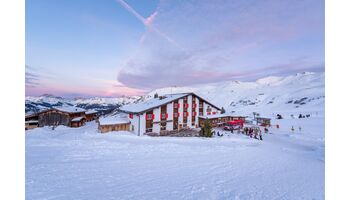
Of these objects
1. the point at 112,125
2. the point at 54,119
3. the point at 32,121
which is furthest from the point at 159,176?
the point at 32,121

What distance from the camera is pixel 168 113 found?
25.3m

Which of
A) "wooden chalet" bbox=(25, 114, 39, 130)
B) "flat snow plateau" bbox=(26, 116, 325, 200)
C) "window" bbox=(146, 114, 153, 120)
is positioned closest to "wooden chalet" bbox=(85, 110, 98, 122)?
"wooden chalet" bbox=(25, 114, 39, 130)

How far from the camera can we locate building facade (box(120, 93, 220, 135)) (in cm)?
2269

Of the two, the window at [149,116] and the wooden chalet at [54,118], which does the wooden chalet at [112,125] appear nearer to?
the window at [149,116]

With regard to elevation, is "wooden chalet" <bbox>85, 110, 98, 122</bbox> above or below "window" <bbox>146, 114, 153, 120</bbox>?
below

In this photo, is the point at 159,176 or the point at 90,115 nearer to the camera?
the point at 159,176

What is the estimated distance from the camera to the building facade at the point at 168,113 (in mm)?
22688

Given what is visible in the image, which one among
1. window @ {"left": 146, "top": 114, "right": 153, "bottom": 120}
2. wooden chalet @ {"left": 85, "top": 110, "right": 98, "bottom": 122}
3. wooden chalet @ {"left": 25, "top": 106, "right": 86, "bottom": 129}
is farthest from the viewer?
wooden chalet @ {"left": 85, "top": 110, "right": 98, "bottom": 122}

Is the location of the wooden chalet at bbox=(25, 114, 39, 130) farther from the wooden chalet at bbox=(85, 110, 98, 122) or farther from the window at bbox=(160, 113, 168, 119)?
the window at bbox=(160, 113, 168, 119)

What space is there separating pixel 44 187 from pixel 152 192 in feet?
12.2

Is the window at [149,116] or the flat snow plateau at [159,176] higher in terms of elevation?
the window at [149,116]

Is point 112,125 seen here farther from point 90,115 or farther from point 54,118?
point 90,115

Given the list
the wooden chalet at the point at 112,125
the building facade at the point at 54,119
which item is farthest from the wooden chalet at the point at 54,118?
the wooden chalet at the point at 112,125
